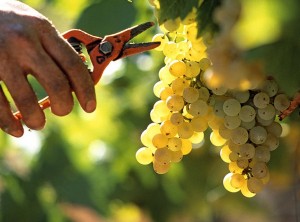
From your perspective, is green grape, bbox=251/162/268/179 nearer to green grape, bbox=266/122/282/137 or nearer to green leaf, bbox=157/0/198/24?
green grape, bbox=266/122/282/137

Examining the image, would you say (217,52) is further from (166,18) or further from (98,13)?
(98,13)

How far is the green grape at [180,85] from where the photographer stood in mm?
1075

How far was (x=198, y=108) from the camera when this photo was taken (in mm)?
1047

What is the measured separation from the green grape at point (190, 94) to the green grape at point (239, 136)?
0.07 meters

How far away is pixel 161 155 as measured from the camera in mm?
1104

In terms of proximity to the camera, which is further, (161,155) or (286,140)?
(286,140)

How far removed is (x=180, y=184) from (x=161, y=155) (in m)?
2.29

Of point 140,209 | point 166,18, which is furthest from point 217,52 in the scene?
point 140,209

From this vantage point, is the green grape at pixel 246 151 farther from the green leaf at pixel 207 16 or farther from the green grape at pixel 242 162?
the green leaf at pixel 207 16

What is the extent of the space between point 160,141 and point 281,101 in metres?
0.18

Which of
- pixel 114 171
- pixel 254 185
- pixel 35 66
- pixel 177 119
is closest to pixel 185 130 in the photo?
pixel 177 119

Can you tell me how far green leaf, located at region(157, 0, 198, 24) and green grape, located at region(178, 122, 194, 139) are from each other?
0.52 feet

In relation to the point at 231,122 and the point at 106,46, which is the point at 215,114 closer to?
the point at 231,122

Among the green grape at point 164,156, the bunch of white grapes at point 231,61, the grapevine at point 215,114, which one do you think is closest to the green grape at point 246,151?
the grapevine at point 215,114
